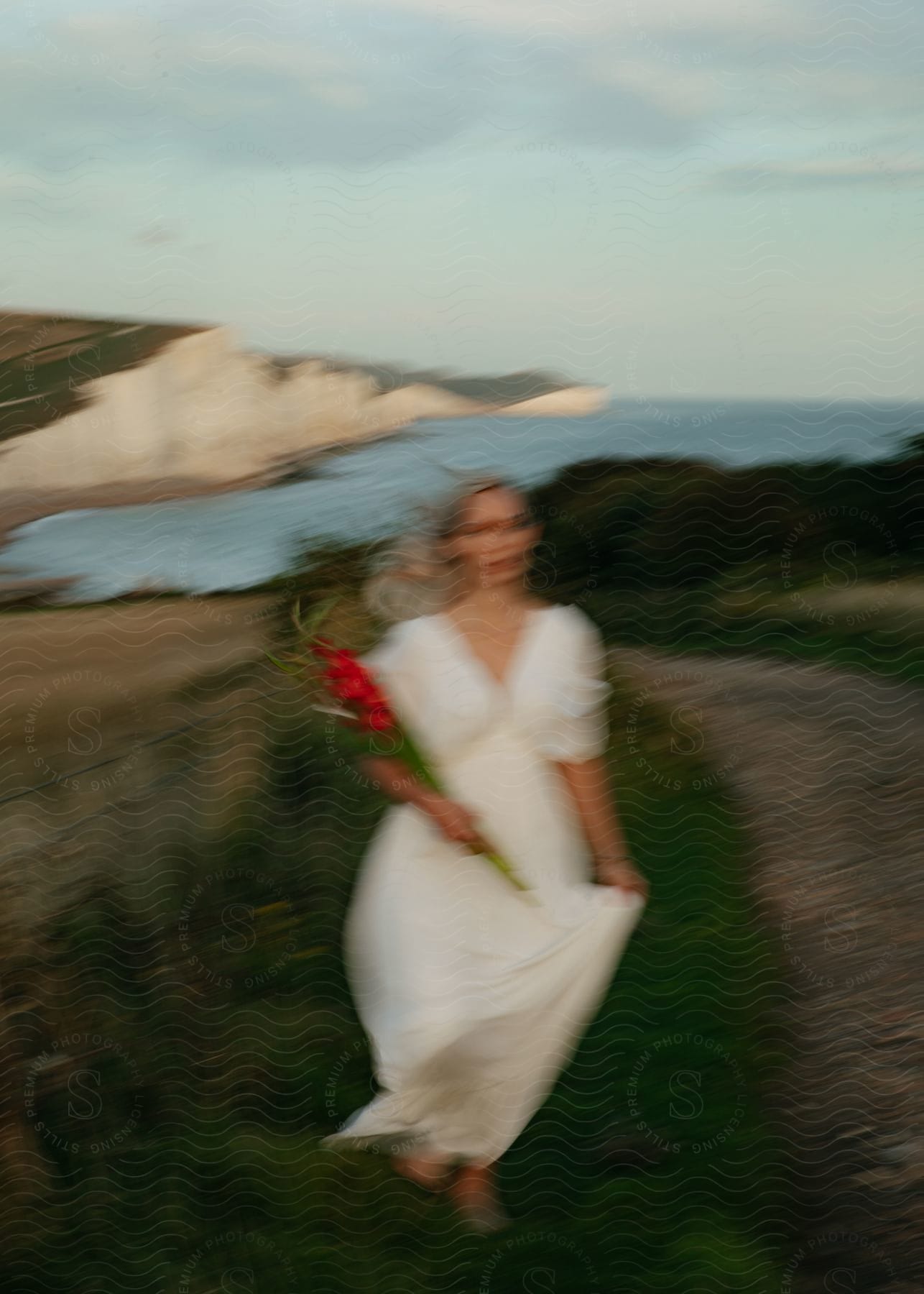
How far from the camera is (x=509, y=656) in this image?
2.17 metres

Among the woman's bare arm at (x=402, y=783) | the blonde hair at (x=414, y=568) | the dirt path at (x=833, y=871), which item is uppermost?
the blonde hair at (x=414, y=568)

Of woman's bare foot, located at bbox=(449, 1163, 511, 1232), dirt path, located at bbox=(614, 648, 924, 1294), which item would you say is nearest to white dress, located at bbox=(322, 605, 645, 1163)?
woman's bare foot, located at bbox=(449, 1163, 511, 1232)

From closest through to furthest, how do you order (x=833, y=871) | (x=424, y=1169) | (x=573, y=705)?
(x=573, y=705) < (x=424, y=1169) < (x=833, y=871)

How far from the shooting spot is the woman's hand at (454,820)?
2.16 m

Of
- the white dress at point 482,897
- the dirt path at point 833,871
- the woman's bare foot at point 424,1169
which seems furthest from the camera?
the dirt path at point 833,871

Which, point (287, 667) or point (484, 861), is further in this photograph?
point (287, 667)

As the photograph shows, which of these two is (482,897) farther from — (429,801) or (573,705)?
(573,705)

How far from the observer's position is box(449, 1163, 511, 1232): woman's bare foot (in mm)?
2326

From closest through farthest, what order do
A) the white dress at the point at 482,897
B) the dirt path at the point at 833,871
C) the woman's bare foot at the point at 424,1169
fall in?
the white dress at the point at 482,897 < the woman's bare foot at the point at 424,1169 < the dirt path at the point at 833,871

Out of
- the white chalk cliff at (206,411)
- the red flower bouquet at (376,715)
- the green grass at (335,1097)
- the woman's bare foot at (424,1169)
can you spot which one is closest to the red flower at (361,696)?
the red flower bouquet at (376,715)

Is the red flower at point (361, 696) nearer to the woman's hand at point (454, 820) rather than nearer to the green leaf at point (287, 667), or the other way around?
the woman's hand at point (454, 820)

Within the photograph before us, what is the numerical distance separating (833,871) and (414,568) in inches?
42.7

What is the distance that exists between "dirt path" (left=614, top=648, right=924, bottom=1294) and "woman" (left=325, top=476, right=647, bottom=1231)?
0.40 meters

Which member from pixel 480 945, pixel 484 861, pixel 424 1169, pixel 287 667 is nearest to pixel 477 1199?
pixel 424 1169
